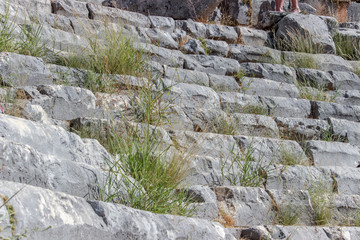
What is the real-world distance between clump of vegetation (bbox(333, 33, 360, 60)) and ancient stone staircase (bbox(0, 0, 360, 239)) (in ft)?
1.51

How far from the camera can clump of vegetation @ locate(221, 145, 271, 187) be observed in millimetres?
3840

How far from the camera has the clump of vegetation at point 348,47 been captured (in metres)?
7.53

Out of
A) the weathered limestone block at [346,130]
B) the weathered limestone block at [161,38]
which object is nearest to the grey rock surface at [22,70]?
the weathered limestone block at [161,38]

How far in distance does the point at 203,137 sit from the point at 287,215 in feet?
3.39

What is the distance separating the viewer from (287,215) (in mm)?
3547

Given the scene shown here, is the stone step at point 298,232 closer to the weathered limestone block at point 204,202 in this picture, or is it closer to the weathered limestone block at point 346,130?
the weathered limestone block at point 204,202

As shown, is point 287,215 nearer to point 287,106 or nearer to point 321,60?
point 287,106

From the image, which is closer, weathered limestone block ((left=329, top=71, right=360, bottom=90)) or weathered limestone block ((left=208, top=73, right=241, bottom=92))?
weathered limestone block ((left=208, top=73, right=241, bottom=92))

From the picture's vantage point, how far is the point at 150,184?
300cm

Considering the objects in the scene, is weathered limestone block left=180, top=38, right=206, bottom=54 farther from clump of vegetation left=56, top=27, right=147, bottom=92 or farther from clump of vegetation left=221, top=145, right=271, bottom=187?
clump of vegetation left=221, top=145, right=271, bottom=187

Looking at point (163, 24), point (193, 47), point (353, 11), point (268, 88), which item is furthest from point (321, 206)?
point (353, 11)

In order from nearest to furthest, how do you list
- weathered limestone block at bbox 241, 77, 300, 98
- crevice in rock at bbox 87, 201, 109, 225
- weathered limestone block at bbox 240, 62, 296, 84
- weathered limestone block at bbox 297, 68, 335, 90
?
crevice in rock at bbox 87, 201, 109, 225
weathered limestone block at bbox 241, 77, 300, 98
weathered limestone block at bbox 240, 62, 296, 84
weathered limestone block at bbox 297, 68, 335, 90

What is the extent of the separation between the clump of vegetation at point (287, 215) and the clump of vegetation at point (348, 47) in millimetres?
4573

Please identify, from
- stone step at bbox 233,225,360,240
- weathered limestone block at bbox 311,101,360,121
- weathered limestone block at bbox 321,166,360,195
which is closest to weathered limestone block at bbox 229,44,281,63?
weathered limestone block at bbox 311,101,360,121
